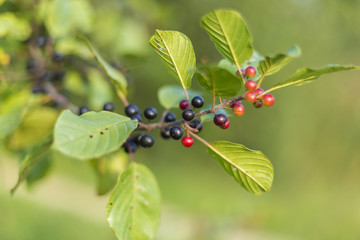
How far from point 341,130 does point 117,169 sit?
736cm

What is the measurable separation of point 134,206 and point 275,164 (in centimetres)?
724

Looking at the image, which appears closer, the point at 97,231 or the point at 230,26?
the point at 230,26

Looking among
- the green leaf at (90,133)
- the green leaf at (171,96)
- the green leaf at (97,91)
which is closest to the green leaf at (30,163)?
the green leaf at (90,133)

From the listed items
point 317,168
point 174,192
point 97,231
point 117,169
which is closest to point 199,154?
point 174,192

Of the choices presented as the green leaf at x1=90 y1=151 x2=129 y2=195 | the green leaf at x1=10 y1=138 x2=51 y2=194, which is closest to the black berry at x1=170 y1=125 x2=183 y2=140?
the green leaf at x1=10 y1=138 x2=51 y2=194

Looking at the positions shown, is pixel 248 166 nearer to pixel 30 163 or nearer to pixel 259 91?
pixel 259 91

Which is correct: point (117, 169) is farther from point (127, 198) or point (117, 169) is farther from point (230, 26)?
point (230, 26)

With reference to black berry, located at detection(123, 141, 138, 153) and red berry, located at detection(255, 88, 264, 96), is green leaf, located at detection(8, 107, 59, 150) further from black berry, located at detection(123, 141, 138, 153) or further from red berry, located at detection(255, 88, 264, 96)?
red berry, located at detection(255, 88, 264, 96)

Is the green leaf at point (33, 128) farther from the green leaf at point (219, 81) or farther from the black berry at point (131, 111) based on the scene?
the green leaf at point (219, 81)

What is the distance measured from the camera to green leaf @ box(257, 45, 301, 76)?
1.00 meters

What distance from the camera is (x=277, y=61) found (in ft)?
3.45

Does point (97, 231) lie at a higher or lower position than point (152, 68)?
lower

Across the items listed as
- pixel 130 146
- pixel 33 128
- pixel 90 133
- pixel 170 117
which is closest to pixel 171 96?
pixel 170 117

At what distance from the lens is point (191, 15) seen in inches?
233
